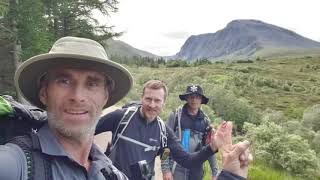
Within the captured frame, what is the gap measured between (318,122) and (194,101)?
2995cm

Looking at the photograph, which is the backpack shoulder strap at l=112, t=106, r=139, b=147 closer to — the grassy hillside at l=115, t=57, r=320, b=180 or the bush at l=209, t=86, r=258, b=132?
the grassy hillside at l=115, t=57, r=320, b=180

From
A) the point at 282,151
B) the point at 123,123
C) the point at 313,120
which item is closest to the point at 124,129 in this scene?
the point at 123,123

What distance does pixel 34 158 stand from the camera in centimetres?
177

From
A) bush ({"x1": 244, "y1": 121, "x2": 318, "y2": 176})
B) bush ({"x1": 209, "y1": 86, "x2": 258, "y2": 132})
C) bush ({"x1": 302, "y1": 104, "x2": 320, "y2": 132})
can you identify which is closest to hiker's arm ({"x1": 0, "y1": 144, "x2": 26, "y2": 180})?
bush ({"x1": 244, "y1": 121, "x2": 318, "y2": 176})

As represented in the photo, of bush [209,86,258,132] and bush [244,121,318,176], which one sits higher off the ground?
bush [244,121,318,176]

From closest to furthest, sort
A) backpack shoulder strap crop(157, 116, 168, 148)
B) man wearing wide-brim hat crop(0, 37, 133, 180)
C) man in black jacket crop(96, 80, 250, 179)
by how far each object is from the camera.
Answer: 1. man wearing wide-brim hat crop(0, 37, 133, 180)
2. man in black jacket crop(96, 80, 250, 179)
3. backpack shoulder strap crop(157, 116, 168, 148)

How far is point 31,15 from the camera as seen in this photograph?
19.0 metres

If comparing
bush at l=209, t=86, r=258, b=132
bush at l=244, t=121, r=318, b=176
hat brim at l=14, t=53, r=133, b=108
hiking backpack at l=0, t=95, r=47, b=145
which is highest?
hat brim at l=14, t=53, r=133, b=108

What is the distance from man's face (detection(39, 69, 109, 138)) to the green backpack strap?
0.76ft

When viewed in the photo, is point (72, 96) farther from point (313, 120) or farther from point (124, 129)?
point (313, 120)

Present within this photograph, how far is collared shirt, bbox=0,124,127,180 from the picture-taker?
1.66 m

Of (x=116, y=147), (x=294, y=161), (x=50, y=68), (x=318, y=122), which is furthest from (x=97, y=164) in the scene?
(x=318, y=122)

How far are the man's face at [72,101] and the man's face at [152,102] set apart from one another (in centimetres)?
228

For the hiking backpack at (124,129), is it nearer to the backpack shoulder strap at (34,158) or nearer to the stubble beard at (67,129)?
the stubble beard at (67,129)
